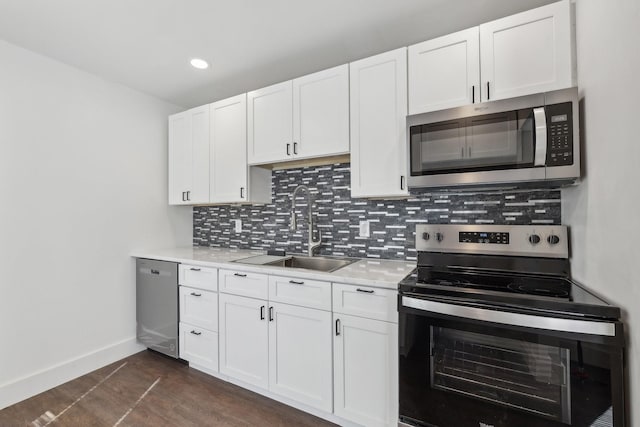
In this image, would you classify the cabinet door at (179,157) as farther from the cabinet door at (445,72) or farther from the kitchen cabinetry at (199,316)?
the cabinet door at (445,72)

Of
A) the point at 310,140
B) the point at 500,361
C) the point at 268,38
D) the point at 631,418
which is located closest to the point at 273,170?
the point at 310,140

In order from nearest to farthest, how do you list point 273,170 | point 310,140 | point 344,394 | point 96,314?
point 344,394 < point 310,140 < point 96,314 < point 273,170

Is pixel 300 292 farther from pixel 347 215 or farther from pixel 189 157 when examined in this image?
pixel 189 157

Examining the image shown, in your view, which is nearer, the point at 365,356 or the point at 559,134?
the point at 559,134

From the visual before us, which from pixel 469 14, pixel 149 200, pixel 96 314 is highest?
pixel 469 14

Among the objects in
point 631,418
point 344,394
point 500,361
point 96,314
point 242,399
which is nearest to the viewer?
point 631,418

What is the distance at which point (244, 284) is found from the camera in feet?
6.78

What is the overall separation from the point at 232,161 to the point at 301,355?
1.67 m

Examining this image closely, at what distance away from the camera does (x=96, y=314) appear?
8.14 feet

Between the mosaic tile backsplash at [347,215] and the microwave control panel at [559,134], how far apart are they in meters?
0.45

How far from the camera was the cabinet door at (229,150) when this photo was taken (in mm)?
2500

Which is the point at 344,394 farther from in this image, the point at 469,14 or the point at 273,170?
the point at 469,14

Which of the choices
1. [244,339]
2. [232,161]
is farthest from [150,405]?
[232,161]

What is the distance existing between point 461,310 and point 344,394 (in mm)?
884
